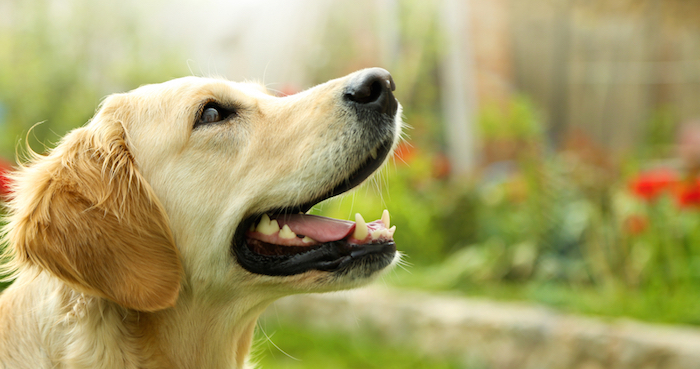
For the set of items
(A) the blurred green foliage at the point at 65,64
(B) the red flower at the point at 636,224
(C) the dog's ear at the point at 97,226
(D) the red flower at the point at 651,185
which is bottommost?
(B) the red flower at the point at 636,224

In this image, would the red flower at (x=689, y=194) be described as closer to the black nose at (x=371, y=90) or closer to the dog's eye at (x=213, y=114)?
the black nose at (x=371, y=90)

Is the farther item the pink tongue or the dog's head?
the pink tongue

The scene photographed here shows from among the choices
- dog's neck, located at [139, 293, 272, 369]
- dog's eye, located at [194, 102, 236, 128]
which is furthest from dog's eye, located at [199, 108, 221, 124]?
dog's neck, located at [139, 293, 272, 369]

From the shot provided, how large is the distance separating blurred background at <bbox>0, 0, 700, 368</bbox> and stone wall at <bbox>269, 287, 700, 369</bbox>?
126 mm

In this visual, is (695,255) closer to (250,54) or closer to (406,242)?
(406,242)

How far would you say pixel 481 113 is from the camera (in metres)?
7.67

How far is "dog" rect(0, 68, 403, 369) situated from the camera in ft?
5.91

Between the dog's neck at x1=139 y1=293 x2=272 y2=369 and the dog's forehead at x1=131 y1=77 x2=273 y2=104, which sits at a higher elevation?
the dog's forehead at x1=131 y1=77 x2=273 y2=104

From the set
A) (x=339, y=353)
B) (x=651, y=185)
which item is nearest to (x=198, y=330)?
(x=339, y=353)

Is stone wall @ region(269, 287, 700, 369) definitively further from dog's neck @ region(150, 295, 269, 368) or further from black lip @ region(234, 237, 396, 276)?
dog's neck @ region(150, 295, 269, 368)

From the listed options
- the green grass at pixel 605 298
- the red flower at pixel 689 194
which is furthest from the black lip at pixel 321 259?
the red flower at pixel 689 194

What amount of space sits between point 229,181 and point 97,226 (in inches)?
17.8

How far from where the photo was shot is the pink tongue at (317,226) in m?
2.00

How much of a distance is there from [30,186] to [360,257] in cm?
115
